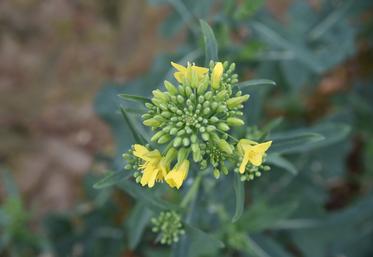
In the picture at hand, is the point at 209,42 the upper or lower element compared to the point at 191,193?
upper

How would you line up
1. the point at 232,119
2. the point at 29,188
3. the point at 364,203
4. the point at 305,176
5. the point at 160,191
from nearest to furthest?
the point at 232,119, the point at 160,191, the point at 364,203, the point at 305,176, the point at 29,188

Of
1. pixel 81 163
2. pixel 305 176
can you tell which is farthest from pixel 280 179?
pixel 81 163

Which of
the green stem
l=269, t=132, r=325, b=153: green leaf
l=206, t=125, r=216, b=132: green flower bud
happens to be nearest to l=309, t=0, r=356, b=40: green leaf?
l=269, t=132, r=325, b=153: green leaf

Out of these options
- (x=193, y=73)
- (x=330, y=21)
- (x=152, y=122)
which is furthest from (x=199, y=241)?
(x=330, y=21)

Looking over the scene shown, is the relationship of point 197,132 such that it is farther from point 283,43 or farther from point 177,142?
point 283,43

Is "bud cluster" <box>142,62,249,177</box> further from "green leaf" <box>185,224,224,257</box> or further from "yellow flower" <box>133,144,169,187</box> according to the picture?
"green leaf" <box>185,224,224,257</box>

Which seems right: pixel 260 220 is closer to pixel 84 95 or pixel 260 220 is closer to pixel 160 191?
pixel 160 191

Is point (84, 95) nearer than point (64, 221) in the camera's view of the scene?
No

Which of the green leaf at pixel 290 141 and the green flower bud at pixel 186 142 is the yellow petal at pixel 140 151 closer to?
the green flower bud at pixel 186 142
